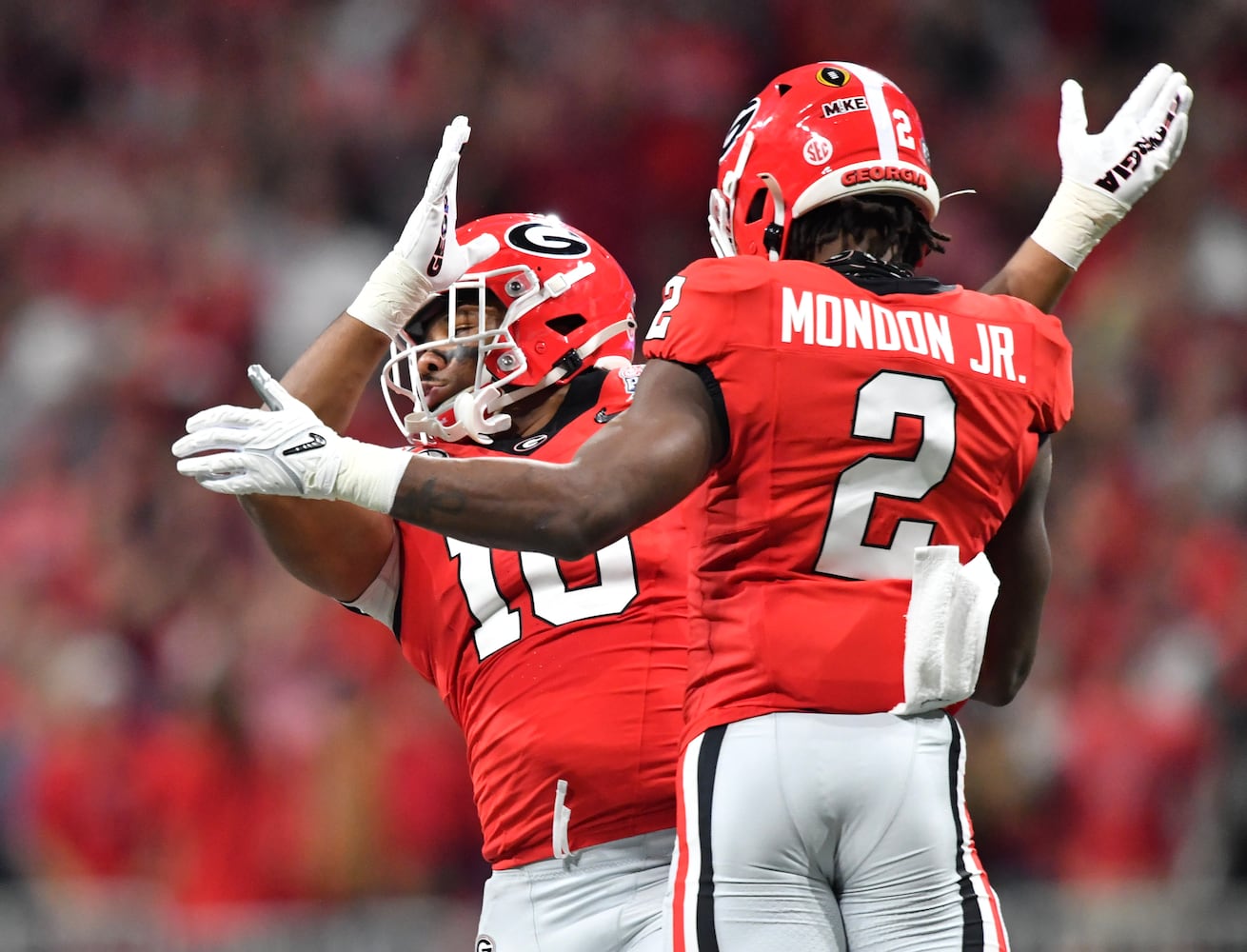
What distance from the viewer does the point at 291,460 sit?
233cm

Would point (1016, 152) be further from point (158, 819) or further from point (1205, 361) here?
point (158, 819)

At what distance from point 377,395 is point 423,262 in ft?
16.4

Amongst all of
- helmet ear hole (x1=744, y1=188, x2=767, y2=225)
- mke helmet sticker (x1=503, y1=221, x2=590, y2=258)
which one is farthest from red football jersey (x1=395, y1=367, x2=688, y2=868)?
helmet ear hole (x1=744, y1=188, x2=767, y2=225)

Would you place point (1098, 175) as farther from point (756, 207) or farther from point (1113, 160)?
point (756, 207)

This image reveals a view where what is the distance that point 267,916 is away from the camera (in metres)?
6.21

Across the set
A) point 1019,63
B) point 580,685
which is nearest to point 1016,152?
point 1019,63

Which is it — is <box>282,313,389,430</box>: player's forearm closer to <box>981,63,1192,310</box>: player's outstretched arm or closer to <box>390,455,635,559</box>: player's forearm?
Answer: <box>390,455,635,559</box>: player's forearm

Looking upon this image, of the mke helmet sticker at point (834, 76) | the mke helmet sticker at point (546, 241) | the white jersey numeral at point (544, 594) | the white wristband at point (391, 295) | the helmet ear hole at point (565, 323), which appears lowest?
the white jersey numeral at point (544, 594)

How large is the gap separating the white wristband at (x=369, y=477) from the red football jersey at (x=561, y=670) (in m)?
0.83

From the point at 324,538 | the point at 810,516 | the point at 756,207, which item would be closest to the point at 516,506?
the point at 810,516

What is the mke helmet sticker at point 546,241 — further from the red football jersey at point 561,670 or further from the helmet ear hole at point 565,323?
the red football jersey at point 561,670

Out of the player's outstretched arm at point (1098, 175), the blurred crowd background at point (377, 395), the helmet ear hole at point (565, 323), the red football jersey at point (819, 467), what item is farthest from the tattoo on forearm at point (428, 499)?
the blurred crowd background at point (377, 395)

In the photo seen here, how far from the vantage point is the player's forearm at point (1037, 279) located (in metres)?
3.31

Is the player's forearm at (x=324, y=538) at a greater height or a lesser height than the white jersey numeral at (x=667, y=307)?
lesser
